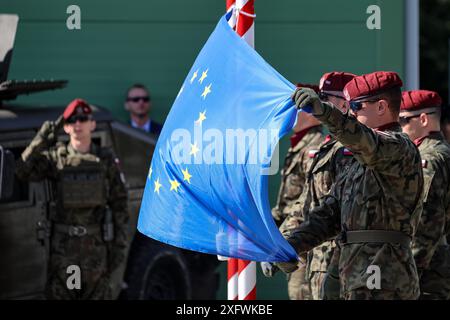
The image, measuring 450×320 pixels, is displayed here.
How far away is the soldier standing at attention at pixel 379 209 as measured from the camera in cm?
631

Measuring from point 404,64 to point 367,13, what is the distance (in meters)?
0.59

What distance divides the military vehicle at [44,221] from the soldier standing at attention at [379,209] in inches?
157

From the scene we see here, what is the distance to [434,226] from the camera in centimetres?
766

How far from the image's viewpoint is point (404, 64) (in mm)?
11211

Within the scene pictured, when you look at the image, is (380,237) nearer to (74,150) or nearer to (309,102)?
(309,102)

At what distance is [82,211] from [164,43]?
79.2 inches

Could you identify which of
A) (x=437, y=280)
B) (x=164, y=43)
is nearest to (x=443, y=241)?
(x=437, y=280)

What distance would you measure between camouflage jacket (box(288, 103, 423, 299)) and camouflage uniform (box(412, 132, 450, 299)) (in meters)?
1.16

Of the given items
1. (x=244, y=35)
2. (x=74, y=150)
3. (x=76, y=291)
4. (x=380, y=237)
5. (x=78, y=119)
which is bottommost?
(x=76, y=291)

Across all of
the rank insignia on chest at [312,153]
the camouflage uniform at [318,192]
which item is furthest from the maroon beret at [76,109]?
the camouflage uniform at [318,192]

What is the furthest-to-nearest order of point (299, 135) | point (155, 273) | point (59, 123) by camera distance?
point (155, 273) → point (59, 123) → point (299, 135)

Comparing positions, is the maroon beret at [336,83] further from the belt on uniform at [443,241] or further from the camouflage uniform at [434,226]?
the belt on uniform at [443,241]

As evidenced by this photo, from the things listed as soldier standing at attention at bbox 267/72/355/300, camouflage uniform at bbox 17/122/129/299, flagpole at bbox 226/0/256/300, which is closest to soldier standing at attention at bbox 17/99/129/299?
camouflage uniform at bbox 17/122/129/299
